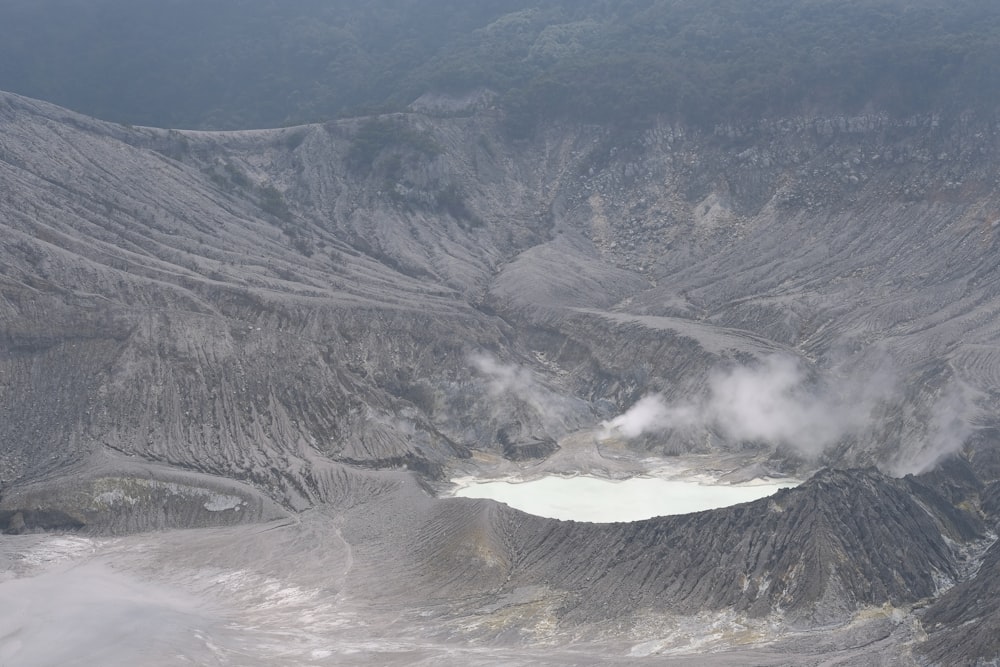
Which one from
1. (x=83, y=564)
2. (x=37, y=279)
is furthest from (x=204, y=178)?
(x=83, y=564)

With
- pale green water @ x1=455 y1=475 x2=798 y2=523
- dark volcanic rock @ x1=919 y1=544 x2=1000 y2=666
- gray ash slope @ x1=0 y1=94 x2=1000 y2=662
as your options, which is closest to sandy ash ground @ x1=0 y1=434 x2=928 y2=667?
gray ash slope @ x1=0 y1=94 x2=1000 y2=662

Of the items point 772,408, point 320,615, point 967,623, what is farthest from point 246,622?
point 772,408

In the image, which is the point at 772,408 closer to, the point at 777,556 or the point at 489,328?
the point at 489,328

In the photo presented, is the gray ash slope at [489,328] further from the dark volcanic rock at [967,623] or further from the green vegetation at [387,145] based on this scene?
the green vegetation at [387,145]

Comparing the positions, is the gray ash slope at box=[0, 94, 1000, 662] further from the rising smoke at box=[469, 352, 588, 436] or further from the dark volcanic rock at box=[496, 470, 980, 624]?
the rising smoke at box=[469, 352, 588, 436]

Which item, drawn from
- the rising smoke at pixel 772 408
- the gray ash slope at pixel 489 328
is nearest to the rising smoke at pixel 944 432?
the gray ash slope at pixel 489 328
